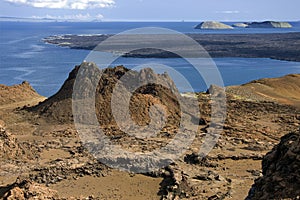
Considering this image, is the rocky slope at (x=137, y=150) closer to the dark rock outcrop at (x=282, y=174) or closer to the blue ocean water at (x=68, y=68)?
the dark rock outcrop at (x=282, y=174)

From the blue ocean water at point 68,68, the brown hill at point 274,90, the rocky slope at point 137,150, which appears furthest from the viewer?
the blue ocean water at point 68,68

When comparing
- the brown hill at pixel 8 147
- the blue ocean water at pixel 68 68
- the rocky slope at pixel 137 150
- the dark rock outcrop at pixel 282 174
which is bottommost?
the blue ocean water at pixel 68 68

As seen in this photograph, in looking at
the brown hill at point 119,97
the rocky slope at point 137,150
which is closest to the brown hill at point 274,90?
the rocky slope at point 137,150

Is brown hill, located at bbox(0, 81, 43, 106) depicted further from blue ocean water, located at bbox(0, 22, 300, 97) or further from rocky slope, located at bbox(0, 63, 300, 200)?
blue ocean water, located at bbox(0, 22, 300, 97)

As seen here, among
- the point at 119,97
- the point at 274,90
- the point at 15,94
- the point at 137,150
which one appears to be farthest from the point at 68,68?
the point at 137,150

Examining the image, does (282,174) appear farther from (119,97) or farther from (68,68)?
(68,68)

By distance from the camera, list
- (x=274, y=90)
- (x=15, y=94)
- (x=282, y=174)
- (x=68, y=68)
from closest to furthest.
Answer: (x=282, y=174), (x=15, y=94), (x=274, y=90), (x=68, y=68)
